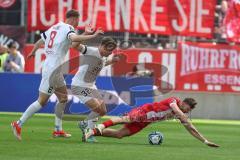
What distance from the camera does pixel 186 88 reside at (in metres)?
30.5

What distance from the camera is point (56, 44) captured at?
54.9 feet

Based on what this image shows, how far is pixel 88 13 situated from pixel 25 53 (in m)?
2.58

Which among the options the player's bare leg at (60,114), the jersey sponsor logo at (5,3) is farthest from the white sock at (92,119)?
the jersey sponsor logo at (5,3)

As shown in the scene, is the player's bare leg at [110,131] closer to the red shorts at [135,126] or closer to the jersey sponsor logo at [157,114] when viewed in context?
the red shorts at [135,126]

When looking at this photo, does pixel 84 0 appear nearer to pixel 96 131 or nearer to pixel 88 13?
pixel 88 13

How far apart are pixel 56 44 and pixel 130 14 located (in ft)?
44.8

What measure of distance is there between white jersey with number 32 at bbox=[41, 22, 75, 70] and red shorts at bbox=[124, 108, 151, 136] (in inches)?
71.5

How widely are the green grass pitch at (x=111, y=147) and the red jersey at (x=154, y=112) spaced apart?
491 millimetres

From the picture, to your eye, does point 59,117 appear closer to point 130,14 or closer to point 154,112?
point 154,112

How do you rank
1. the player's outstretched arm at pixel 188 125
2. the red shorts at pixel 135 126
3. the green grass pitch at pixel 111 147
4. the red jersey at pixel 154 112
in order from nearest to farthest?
the green grass pitch at pixel 111 147, the player's outstretched arm at pixel 188 125, the red jersey at pixel 154 112, the red shorts at pixel 135 126

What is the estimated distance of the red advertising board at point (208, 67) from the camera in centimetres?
3050

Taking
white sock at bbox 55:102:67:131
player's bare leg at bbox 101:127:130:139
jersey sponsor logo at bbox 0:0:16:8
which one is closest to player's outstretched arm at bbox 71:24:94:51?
white sock at bbox 55:102:67:131

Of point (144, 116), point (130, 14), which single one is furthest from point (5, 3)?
point (144, 116)

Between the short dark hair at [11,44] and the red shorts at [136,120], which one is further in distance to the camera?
Answer: the short dark hair at [11,44]
